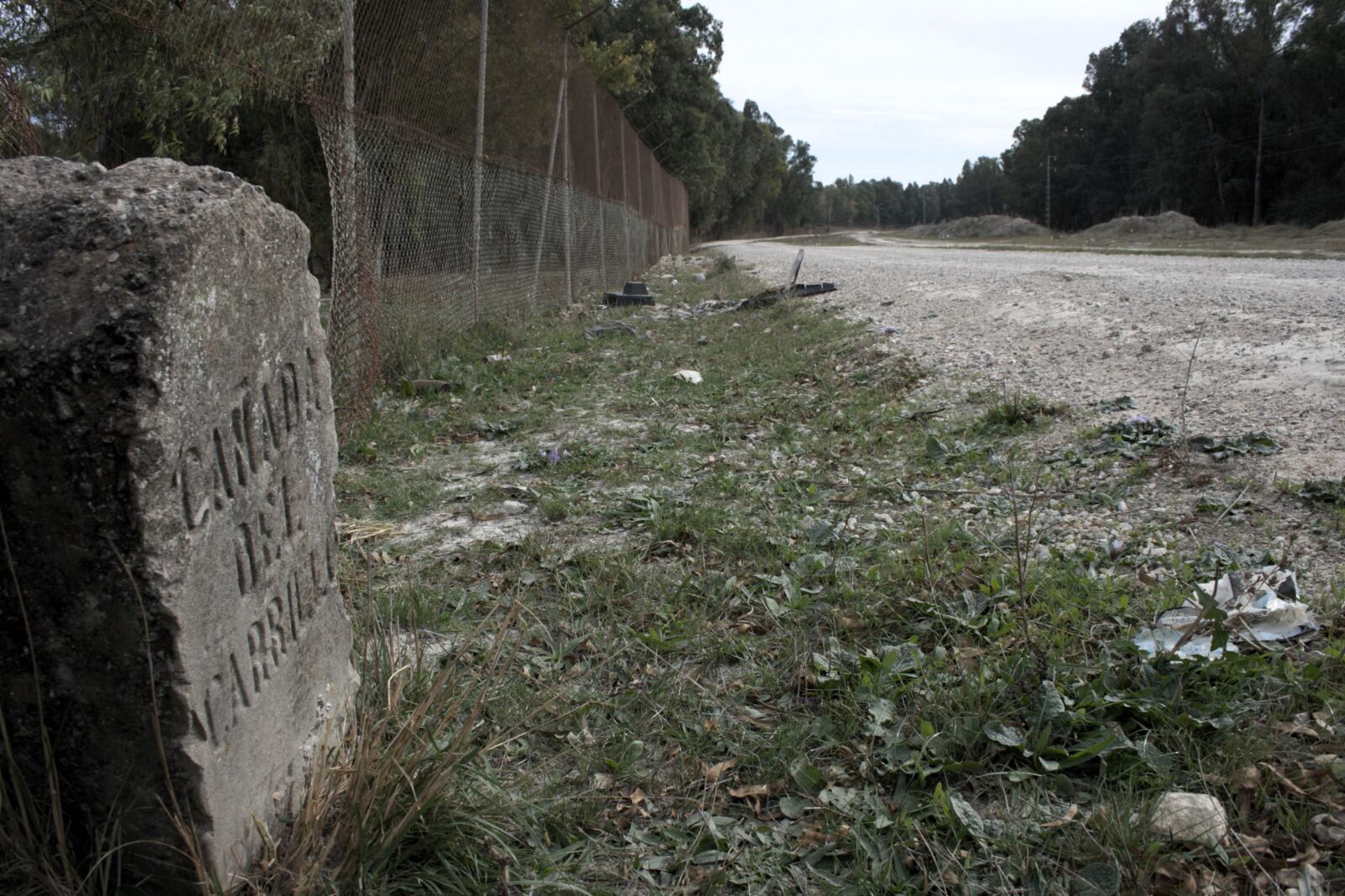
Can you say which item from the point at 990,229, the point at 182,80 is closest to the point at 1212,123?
the point at 990,229

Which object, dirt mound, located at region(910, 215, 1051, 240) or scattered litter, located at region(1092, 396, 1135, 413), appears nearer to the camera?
scattered litter, located at region(1092, 396, 1135, 413)

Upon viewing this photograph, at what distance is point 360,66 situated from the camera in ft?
18.4

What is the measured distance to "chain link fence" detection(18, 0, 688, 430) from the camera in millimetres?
5121

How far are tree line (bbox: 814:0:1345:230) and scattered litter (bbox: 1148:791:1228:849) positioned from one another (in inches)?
1573

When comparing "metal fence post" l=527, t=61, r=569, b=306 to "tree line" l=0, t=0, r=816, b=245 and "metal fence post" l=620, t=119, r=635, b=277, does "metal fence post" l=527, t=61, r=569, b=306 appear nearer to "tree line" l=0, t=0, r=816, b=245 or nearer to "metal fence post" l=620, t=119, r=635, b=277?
"tree line" l=0, t=0, r=816, b=245

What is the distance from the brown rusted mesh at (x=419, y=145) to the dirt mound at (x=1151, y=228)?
24.0 meters

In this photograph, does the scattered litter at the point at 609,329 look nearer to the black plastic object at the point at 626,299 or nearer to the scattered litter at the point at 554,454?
the black plastic object at the point at 626,299

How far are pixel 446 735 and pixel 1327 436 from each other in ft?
12.4

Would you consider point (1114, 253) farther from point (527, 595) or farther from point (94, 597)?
point (94, 597)

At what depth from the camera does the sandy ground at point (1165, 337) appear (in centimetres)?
430

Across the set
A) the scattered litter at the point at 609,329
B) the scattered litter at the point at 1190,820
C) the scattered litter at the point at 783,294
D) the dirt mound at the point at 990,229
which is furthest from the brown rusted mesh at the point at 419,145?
the dirt mound at the point at 990,229

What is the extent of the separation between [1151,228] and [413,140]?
30.8m

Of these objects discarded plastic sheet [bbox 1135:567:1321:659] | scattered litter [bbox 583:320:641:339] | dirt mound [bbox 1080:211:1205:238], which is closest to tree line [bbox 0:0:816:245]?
scattered litter [bbox 583:320:641:339]

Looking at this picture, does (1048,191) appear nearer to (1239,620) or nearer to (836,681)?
(1239,620)
